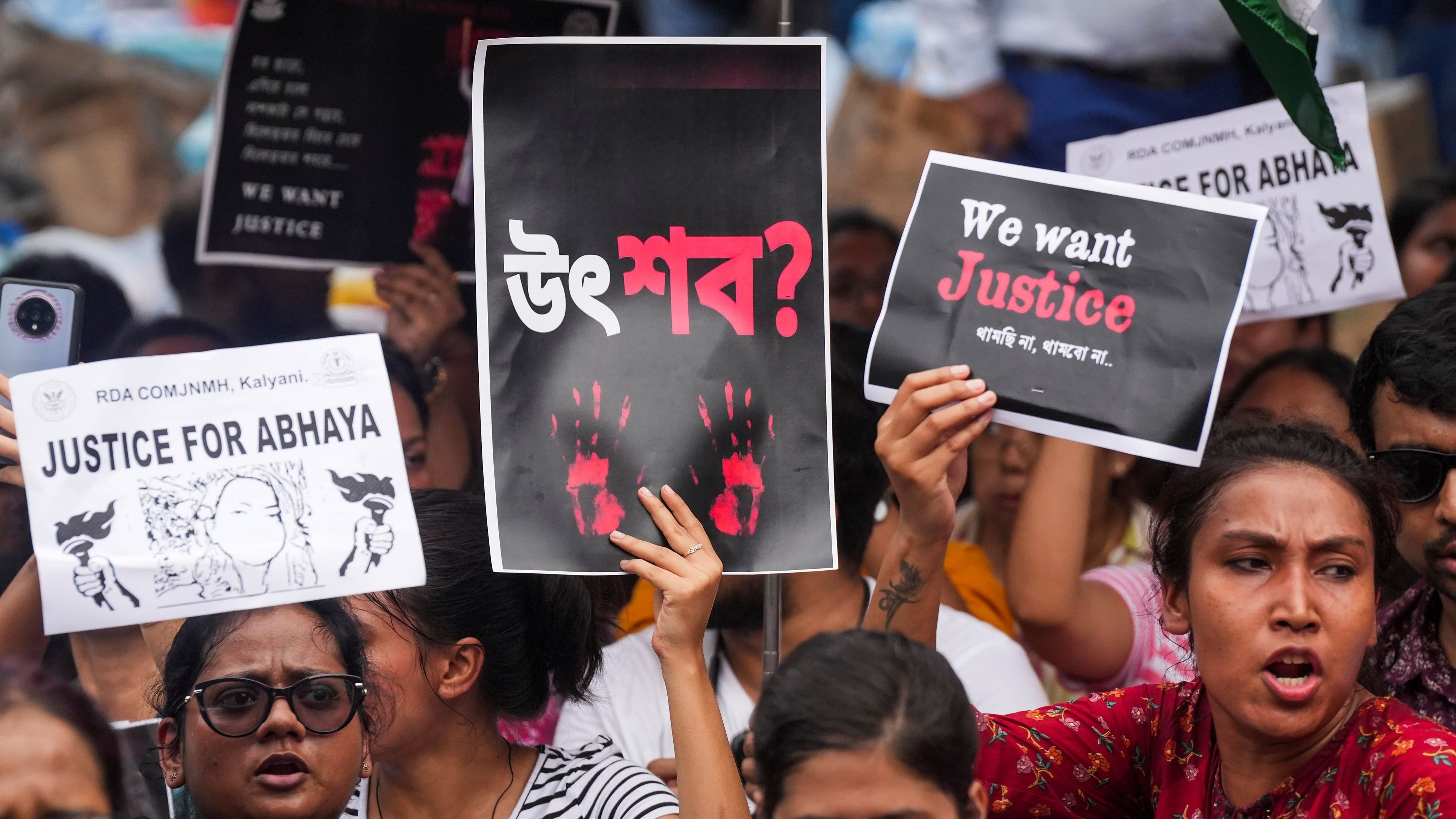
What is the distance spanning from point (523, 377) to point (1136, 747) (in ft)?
3.72

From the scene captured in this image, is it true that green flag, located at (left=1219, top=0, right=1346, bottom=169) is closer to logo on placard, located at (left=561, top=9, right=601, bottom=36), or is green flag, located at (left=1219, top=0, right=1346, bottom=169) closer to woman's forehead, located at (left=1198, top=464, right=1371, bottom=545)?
woman's forehead, located at (left=1198, top=464, right=1371, bottom=545)

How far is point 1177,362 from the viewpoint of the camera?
244cm

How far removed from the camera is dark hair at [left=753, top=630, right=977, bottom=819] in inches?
76.5

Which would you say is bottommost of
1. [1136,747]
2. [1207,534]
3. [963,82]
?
[1136,747]

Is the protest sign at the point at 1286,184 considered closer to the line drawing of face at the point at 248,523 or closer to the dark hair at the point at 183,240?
the line drawing of face at the point at 248,523

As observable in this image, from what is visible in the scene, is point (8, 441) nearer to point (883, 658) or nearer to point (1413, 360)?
point (883, 658)

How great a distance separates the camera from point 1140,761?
95.5 inches

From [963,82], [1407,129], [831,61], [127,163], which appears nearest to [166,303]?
[127,163]

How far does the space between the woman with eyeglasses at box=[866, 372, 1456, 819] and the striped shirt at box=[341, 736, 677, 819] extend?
1.73ft

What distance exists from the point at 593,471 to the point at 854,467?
0.83m

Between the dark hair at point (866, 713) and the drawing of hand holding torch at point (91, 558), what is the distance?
1.02 metres

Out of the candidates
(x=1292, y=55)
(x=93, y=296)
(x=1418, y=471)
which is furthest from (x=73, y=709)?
(x=93, y=296)

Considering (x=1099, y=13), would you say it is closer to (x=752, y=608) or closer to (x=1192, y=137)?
(x=1192, y=137)

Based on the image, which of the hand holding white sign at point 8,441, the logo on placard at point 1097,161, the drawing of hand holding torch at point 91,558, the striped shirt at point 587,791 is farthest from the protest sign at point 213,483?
the logo on placard at point 1097,161
